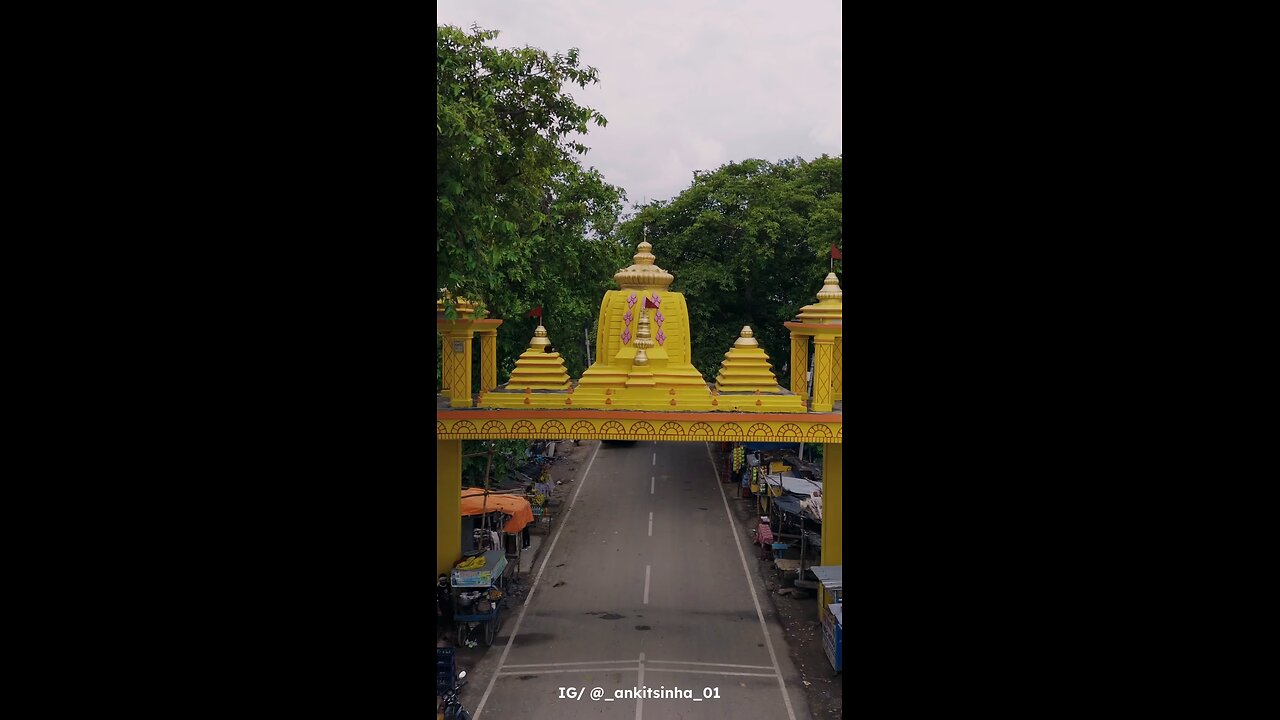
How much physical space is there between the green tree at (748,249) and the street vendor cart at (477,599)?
10.7 m

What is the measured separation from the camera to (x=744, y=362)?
12164 mm

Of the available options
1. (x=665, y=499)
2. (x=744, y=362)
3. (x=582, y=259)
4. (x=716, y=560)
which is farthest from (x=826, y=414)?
(x=665, y=499)

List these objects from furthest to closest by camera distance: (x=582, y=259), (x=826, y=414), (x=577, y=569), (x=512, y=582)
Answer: (x=582, y=259) < (x=577, y=569) < (x=512, y=582) < (x=826, y=414)

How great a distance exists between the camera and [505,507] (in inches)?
574

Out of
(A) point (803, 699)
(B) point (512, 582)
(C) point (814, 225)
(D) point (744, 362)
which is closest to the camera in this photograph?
(A) point (803, 699)

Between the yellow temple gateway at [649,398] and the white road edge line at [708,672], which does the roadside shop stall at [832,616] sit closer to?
the yellow temple gateway at [649,398]

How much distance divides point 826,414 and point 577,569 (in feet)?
21.3

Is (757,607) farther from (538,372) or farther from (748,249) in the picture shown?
(748,249)

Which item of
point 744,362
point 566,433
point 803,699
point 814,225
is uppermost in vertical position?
point 814,225

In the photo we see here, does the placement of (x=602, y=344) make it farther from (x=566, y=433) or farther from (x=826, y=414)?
(x=826, y=414)

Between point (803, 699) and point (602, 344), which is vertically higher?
point (602, 344)

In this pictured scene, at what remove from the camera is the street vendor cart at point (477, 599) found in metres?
11.2

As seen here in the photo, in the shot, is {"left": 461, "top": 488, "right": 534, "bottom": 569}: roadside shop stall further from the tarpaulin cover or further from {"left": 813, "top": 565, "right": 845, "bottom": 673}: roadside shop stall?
{"left": 813, "top": 565, "right": 845, "bottom": 673}: roadside shop stall

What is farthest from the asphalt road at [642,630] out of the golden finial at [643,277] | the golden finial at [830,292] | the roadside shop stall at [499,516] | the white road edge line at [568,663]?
the golden finial at [643,277]
